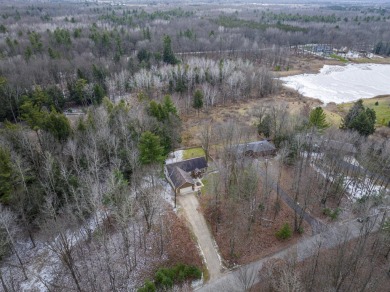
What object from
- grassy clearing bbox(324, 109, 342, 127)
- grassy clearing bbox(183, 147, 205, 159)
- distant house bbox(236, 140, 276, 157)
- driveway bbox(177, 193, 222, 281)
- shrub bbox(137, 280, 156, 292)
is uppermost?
shrub bbox(137, 280, 156, 292)

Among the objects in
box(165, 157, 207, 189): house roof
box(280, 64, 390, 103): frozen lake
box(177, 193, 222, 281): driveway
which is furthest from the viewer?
box(280, 64, 390, 103): frozen lake

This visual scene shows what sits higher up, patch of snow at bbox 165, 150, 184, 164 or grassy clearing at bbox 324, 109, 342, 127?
grassy clearing at bbox 324, 109, 342, 127

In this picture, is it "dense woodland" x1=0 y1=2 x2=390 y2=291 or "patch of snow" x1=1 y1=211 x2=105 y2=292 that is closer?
"patch of snow" x1=1 y1=211 x2=105 y2=292

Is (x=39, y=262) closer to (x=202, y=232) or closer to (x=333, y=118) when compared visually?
(x=202, y=232)

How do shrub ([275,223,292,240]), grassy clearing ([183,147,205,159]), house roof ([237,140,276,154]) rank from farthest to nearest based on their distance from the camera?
grassy clearing ([183,147,205,159]), house roof ([237,140,276,154]), shrub ([275,223,292,240])

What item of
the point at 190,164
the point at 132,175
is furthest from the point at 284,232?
the point at 132,175

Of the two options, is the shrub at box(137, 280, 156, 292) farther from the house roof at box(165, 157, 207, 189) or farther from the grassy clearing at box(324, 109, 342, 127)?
the grassy clearing at box(324, 109, 342, 127)

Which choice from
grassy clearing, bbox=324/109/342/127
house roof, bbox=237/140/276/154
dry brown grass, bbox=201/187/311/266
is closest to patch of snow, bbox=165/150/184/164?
dry brown grass, bbox=201/187/311/266

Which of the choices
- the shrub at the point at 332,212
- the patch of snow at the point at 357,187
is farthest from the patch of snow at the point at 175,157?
the shrub at the point at 332,212
